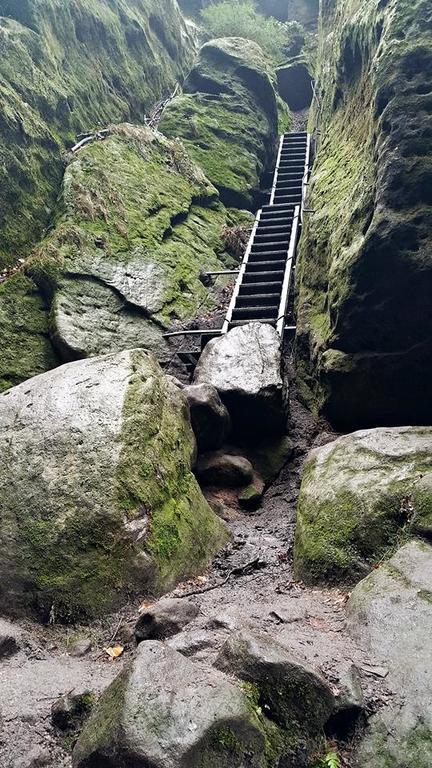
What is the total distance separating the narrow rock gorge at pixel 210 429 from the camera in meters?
2.77

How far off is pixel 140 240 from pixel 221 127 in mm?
6868

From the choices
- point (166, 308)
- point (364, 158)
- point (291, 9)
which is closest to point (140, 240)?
point (166, 308)

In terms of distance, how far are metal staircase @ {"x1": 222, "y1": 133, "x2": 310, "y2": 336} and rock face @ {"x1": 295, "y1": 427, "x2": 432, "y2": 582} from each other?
3.75 m

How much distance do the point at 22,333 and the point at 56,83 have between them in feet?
23.5

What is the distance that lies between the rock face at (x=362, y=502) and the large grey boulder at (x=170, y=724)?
6.35 ft

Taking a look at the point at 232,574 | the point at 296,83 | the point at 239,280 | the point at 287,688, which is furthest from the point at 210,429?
the point at 296,83

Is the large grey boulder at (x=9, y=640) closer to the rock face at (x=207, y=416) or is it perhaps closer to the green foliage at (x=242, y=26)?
the rock face at (x=207, y=416)

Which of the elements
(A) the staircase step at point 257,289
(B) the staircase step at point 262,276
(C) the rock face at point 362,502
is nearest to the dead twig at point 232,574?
(C) the rock face at point 362,502

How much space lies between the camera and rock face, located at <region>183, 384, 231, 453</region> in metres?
6.57

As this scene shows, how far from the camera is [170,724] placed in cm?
244

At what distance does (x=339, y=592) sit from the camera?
418 cm

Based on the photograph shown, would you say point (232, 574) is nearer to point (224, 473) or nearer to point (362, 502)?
point (362, 502)

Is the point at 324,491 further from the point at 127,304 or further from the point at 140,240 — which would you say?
the point at 140,240

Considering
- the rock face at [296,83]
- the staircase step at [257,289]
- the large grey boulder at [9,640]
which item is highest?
the rock face at [296,83]
